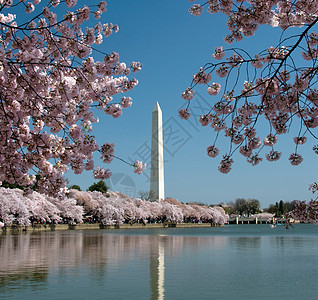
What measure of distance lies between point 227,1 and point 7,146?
3.82 meters

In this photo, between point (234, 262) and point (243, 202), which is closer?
point (234, 262)

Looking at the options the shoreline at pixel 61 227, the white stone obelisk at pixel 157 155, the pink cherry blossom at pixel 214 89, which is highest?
the white stone obelisk at pixel 157 155

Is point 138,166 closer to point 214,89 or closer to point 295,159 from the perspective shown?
point 214,89

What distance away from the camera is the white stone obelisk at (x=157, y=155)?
5500 cm

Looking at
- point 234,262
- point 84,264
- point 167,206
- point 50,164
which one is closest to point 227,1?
point 50,164

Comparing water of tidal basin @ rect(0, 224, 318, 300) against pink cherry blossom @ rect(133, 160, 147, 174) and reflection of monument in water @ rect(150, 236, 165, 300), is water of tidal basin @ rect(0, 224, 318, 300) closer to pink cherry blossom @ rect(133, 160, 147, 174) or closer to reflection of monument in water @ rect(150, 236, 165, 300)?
reflection of monument in water @ rect(150, 236, 165, 300)

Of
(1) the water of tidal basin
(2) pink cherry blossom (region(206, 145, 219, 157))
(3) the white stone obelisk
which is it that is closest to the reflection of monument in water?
(1) the water of tidal basin

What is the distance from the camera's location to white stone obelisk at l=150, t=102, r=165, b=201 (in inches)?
2165

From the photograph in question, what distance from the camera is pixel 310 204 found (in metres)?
5.32

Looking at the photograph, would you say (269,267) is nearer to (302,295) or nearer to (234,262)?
(234,262)

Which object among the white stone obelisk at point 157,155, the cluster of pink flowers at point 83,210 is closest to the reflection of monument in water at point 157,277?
the cluster of pink flowers at point 83,210

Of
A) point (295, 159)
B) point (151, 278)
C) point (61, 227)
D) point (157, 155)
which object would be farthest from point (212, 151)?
point (157, 155)

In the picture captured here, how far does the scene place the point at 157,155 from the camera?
185 feet

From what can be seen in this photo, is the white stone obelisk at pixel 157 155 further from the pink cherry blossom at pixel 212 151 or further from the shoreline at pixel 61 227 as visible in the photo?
the pink cherry blossom at pixel 212 151
